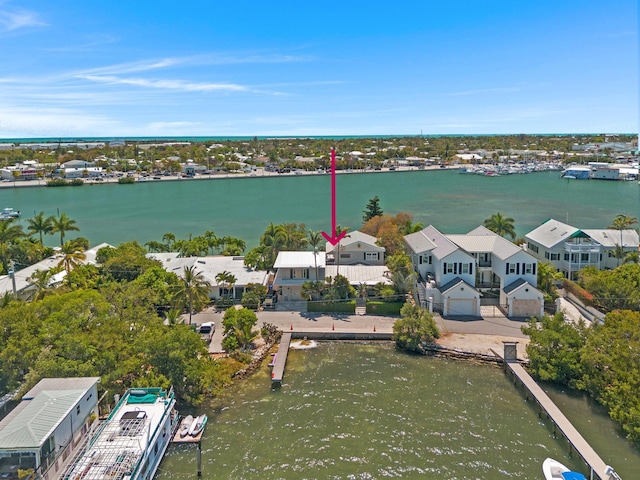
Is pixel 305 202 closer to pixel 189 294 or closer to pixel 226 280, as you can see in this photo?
pixel 226 280

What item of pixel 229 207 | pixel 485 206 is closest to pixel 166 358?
pixel 229 207

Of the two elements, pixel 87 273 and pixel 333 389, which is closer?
pixel 333 389

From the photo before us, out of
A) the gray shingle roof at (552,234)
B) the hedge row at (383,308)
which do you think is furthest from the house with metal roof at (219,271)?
the gray shingle roof at (552,234)

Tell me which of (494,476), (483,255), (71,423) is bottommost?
(494,476)

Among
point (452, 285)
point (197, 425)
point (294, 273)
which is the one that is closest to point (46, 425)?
point (197, 425)

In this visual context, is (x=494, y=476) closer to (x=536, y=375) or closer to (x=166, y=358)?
(x=536, y=375)

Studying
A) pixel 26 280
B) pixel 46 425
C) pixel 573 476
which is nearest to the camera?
pixel 46 425

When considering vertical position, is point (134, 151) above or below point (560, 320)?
above

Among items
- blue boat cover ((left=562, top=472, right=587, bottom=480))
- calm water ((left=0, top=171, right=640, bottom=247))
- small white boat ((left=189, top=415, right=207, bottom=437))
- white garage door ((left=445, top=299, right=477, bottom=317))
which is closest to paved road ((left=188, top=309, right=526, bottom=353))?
white garage door ((left=445, top=299, right=477, bottom=317))

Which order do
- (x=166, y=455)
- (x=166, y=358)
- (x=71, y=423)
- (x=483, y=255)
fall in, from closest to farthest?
(x=71, y=423) < (x=166, y=455) < (x=166, y=358) < (x=483, y=255)
